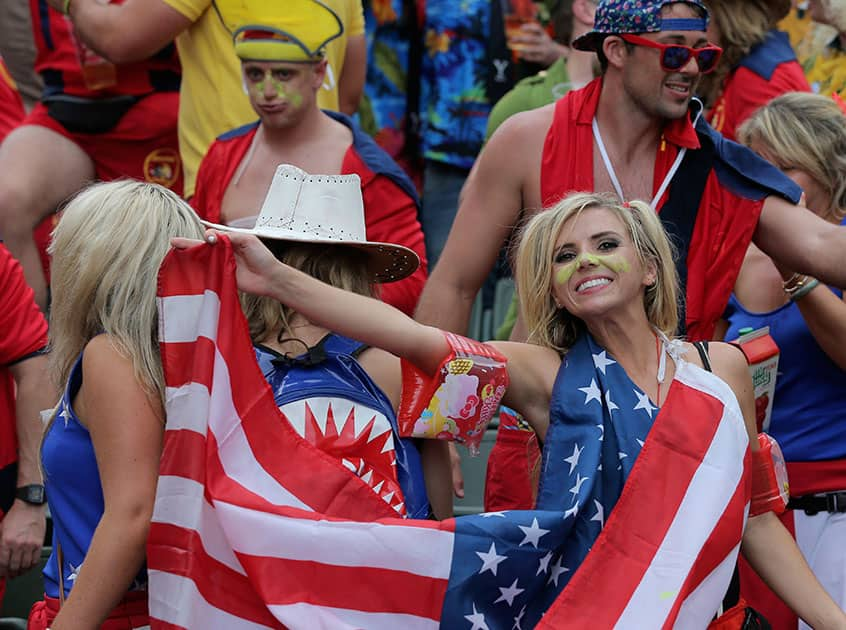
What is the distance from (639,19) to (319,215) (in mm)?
1274

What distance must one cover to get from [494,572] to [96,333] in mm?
1084

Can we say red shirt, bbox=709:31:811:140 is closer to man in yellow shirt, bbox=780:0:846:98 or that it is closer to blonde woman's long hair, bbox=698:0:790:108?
blonde woman's long hair, bbox=698:0:790:108

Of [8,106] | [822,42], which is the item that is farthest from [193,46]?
[822,42]

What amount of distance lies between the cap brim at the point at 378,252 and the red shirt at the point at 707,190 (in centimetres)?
61

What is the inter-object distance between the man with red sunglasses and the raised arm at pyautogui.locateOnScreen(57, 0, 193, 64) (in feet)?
5.40

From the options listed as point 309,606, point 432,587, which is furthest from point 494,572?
point 309,606

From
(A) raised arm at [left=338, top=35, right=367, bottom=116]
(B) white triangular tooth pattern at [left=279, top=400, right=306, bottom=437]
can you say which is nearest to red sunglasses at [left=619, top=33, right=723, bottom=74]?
(B) white triangular tooth pattern at [left=279, top=400, right=306, bottom=437]

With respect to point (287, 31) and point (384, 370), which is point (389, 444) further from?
point (287, 31)

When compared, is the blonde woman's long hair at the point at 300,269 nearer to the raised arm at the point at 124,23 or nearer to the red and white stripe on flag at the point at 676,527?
the red and white stripe on flag at the point at 676,527

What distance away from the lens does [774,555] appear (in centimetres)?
363

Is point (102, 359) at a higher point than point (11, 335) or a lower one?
higher

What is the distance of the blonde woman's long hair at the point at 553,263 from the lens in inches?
146

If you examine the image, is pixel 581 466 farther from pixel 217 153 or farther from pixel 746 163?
pixel 217 153

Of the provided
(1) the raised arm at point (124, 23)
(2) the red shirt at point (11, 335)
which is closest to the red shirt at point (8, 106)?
(1) the raised arm at point (124, 23)
